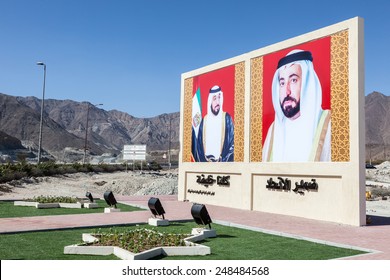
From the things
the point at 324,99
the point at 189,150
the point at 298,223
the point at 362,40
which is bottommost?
the point at 298,223

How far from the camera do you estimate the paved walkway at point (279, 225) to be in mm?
12150

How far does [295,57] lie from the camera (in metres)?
19.8

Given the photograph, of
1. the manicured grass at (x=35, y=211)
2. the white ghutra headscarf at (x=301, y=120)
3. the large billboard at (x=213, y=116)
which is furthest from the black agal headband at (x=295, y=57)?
the manicured grass at (x=35, y=211)

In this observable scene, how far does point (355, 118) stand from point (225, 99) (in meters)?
9.51

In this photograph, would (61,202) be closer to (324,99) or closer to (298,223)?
(298,223)

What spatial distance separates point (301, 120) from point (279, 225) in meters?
5.55

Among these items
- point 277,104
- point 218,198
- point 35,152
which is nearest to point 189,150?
point 218,198

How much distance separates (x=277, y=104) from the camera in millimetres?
20703

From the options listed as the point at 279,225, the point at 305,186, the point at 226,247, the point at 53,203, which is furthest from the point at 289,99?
the point at 53,203

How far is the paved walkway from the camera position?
39.9 feet

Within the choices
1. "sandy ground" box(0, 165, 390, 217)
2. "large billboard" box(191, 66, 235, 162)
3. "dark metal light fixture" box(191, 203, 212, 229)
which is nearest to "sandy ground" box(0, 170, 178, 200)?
"sandy ground" box(0, 165, 390, 217)

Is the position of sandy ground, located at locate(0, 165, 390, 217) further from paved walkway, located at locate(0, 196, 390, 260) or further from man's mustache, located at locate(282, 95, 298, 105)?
paved walkway, located at locate(0, 196, 390, 260)

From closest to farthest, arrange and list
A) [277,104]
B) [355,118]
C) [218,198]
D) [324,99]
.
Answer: [355,118] → [324,99] → [277,104] → [218,198]
